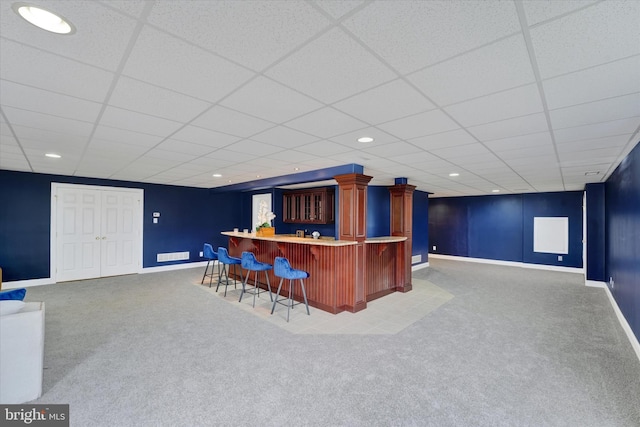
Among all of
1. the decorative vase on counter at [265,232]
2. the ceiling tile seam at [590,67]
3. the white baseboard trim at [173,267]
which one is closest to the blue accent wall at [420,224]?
the decorative vase on counter at [265,232]

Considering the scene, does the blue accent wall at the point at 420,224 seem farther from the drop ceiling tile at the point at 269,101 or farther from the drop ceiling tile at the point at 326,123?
the drop ceiling tile at the point at 269,101

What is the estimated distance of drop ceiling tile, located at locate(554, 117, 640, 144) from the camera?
2.36 metres

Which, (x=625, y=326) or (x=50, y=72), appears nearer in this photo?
(x=50, y=72)

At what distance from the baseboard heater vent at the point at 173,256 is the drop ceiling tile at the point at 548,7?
26.6 ft

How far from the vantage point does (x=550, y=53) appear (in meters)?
1.40

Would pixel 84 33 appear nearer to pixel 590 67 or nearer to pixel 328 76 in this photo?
pixel 328 76

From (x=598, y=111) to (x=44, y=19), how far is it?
333 centimetres

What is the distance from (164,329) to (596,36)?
4486 millimetres

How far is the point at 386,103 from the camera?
6.73 ft

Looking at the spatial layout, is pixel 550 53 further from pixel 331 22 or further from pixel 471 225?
pixel 471 225

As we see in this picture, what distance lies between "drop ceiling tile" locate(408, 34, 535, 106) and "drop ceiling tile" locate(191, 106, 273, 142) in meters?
1.36

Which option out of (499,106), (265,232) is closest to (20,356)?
(265,232)

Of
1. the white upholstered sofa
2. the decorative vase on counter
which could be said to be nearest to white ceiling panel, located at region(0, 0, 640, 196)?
the white upholstered sofa

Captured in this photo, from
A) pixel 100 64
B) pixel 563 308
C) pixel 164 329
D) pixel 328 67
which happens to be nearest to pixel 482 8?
pixel 328 67
